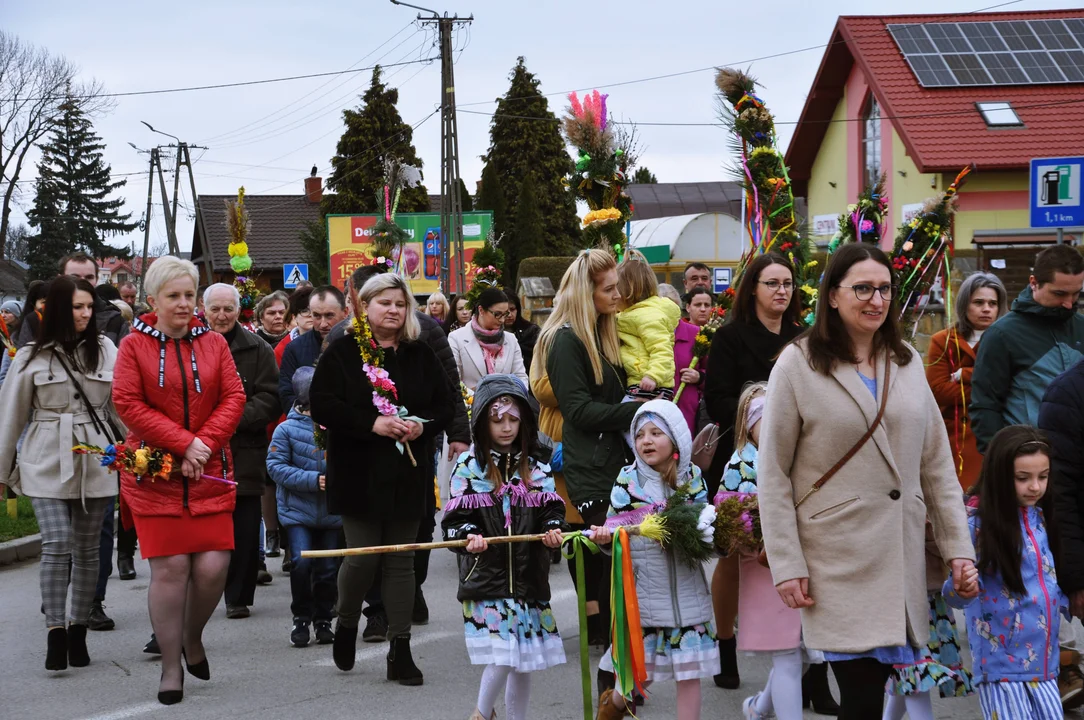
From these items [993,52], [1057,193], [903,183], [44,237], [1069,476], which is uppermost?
[44,237]

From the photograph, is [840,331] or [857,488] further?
[840,331]

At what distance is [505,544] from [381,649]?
2.07 meters

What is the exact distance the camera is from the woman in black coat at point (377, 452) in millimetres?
6625

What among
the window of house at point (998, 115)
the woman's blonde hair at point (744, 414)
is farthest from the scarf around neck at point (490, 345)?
the window of house at point (998, 115)

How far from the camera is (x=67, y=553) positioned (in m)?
7.23

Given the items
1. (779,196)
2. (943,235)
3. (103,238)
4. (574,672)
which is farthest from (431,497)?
(103,238)

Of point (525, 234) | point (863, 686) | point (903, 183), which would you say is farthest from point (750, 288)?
point (525, 234)

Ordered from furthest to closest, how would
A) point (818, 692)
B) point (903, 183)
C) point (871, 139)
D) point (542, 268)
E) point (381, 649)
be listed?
point (542, 268), point (871, 139), point (903, 183), point (381, 649), point (818, 692)

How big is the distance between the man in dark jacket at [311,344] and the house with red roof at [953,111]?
16959 mm

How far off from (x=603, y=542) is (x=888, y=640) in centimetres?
146

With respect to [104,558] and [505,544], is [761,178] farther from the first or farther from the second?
[104,558]

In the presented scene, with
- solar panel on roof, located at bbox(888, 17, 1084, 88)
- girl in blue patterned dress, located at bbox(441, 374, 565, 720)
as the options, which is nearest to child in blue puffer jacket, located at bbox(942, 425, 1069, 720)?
girl in blue patterned dress, located at bbox(441, 374, 565, 720)

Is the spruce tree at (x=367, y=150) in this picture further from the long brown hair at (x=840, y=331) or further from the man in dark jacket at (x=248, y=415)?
the long brown hair at (x=840, y=331)

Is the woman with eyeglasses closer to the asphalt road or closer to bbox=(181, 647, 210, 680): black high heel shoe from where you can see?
the asphalt road
